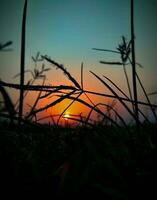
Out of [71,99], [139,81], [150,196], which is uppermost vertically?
[139,81]

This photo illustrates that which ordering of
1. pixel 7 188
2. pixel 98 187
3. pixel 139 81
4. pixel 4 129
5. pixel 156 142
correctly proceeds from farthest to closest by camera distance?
pixel 139 81 < pixel 156 142 < pixel 4 129 < pixel 7 188 < pixel 98 187

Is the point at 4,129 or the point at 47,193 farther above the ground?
the point at 4,129

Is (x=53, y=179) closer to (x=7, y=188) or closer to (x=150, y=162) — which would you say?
(x=7, y=188)

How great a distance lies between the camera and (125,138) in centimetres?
158

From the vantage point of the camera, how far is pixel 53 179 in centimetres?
110

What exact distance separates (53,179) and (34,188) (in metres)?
0.10

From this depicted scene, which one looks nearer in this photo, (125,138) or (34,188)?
(34,188)

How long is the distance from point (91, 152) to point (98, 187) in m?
0.18

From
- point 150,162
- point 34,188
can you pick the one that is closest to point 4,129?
point 34,188

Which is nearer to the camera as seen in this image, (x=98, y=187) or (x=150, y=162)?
(x=98, y=187)

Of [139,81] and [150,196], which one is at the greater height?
[139,81]

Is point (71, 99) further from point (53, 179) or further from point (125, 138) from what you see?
point (53, 179)

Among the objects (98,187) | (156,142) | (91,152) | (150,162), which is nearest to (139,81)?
(156,142)

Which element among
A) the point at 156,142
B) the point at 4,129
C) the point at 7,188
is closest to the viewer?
the point at 7,188
